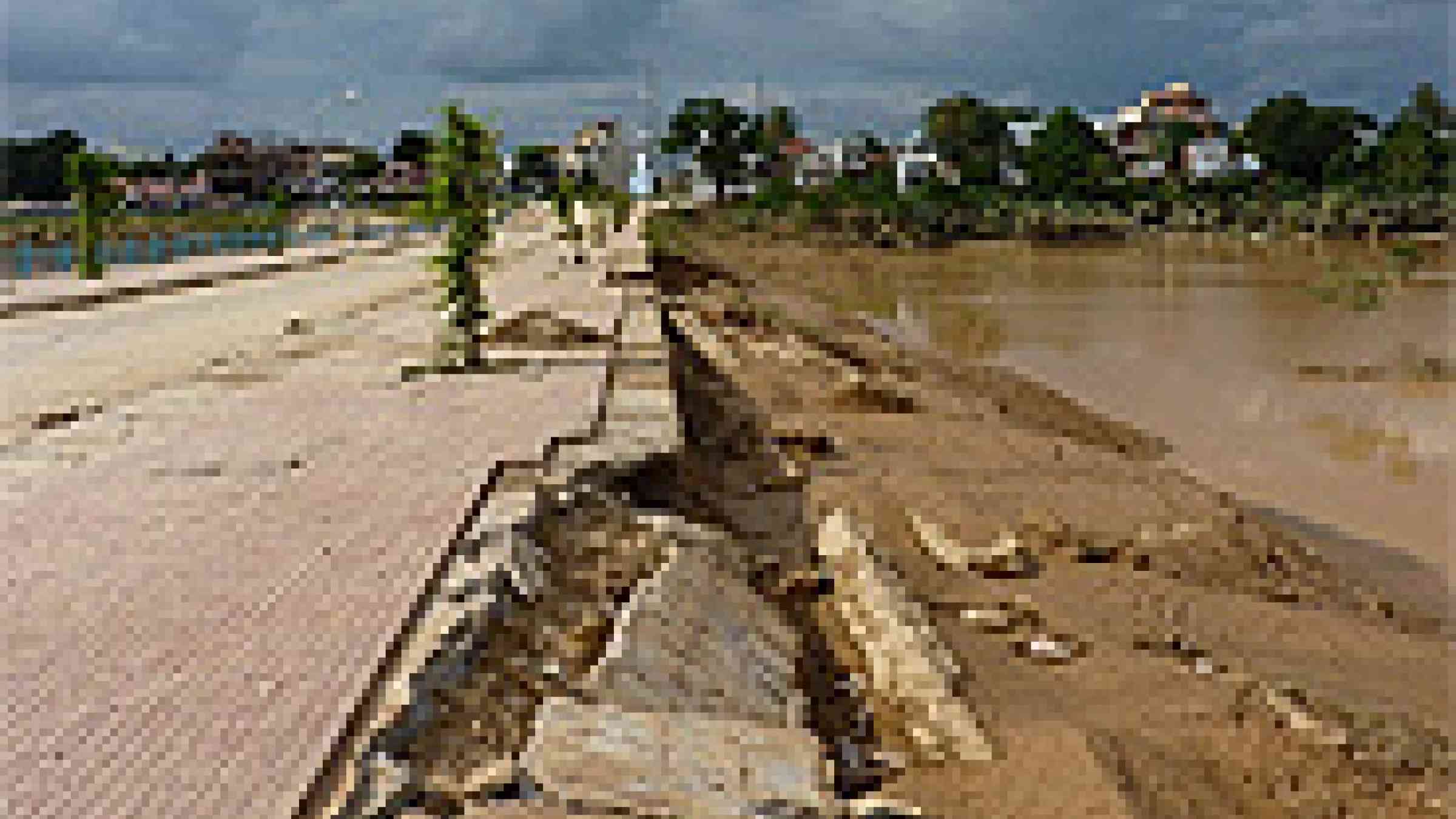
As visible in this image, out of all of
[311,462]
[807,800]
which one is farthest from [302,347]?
[807,800]

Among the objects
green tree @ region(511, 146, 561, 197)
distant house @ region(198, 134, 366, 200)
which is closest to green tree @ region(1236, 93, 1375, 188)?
green tree @ region(511, 146, 561, 197)

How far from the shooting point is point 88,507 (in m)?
Result: 7.23

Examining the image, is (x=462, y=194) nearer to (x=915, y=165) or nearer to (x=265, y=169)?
(x=915, y=165)

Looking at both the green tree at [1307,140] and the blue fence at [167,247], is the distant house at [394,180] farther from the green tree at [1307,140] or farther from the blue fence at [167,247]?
the green tree at [1307,140]

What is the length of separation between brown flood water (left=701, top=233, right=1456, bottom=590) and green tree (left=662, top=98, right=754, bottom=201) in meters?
41.2

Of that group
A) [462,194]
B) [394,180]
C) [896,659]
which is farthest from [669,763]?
[394,180]

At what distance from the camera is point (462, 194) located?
13438mm

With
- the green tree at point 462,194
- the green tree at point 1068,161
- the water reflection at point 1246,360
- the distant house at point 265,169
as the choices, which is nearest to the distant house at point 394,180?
the distant house at point 265,169

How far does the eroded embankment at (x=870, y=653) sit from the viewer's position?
4.32m

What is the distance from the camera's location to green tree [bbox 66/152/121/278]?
28.5 meters

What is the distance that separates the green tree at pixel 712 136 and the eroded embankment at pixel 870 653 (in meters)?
83.6

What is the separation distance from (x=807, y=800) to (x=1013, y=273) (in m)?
44.6

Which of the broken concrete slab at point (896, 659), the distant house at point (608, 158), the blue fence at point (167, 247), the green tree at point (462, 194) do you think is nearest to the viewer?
the broken concrete slab at point (896, 659)

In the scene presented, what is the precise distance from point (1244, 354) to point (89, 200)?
815 inches
